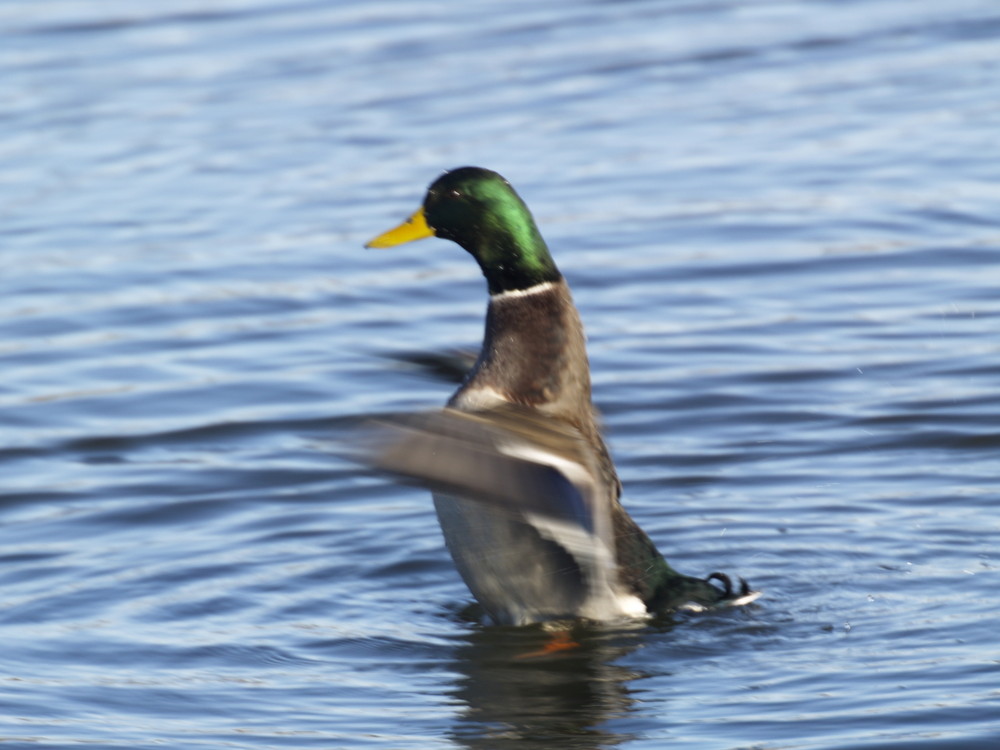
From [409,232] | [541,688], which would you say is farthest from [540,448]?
[409,232]

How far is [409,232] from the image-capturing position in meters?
5.73

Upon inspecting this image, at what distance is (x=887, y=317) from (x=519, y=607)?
10.6 feet

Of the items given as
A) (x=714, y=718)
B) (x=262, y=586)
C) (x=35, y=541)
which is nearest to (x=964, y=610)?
(x=714, y=718)

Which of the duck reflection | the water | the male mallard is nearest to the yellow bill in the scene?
the male mallard

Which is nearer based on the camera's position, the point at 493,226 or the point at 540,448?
the point at 540,448

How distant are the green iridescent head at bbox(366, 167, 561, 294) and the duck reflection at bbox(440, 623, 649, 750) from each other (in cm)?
101

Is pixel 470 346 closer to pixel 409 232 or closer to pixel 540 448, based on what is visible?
pixel 409 232

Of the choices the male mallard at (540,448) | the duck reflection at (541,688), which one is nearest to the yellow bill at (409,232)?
the male mallard at (540,448)

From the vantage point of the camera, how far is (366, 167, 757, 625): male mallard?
486 centimetres

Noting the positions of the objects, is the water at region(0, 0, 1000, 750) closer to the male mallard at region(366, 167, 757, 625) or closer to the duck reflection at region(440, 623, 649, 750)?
the duck reflection at region(440, 623, 649, 750)

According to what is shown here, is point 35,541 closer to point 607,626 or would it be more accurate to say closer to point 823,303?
A: point 607,626

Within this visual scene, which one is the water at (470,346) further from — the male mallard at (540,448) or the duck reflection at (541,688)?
the male mallard at (540,448)

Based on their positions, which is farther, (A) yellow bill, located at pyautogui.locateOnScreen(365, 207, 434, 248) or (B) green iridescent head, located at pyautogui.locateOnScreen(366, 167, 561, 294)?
(A) yellow bill, located at pyautogui.locateOnScreen(365, 207, 434, 248)

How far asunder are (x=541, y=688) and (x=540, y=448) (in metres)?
0.77
